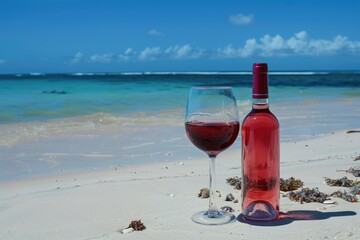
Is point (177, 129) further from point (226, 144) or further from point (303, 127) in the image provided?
point (226, 144)

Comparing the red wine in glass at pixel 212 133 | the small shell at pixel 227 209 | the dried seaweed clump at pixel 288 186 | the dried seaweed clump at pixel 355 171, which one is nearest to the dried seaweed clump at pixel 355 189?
the dried seaweed clump at pixel 288 186

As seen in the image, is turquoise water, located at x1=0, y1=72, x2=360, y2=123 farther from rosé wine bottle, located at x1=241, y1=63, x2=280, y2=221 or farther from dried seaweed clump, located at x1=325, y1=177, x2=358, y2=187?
rosé wine bottle, located at x1=241, y1=63, x2=280, y2=221

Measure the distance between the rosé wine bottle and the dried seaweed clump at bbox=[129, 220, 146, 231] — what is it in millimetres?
571

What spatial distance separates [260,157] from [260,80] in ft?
1.33

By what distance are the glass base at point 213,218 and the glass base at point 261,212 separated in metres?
0.11

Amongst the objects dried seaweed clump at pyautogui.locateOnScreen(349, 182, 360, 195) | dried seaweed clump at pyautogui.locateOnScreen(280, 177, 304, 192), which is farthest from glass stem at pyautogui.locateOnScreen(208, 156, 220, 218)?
dried seaweed clump at pyautogui.locateOnScreen(349, 182, 360, 195)

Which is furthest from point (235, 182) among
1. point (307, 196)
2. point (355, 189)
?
point (355, 189)

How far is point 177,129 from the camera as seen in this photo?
9.09 m

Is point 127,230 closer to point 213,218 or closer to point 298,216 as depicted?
point 213,218

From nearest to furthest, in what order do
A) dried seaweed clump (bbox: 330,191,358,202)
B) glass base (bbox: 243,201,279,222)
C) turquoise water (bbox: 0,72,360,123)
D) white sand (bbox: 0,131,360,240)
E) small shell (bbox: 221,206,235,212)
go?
white sand (bbox: 0,131,360,240) → glass base (bbox: 243,201,279,222) → small shell (bbox: 221,206,235,212) → dried seaweed clump (bbox: 330,191,358,202) → turquoise water (bbox: 0,72,360,123)

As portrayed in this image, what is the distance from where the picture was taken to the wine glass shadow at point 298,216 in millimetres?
2588

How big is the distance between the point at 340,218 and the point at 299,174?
1361 millimetres

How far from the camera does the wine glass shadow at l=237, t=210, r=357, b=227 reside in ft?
8.49

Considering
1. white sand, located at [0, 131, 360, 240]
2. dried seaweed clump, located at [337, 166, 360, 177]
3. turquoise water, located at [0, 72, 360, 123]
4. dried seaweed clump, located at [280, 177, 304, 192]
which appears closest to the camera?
white sand, located at [0, 131, 360, 240]
